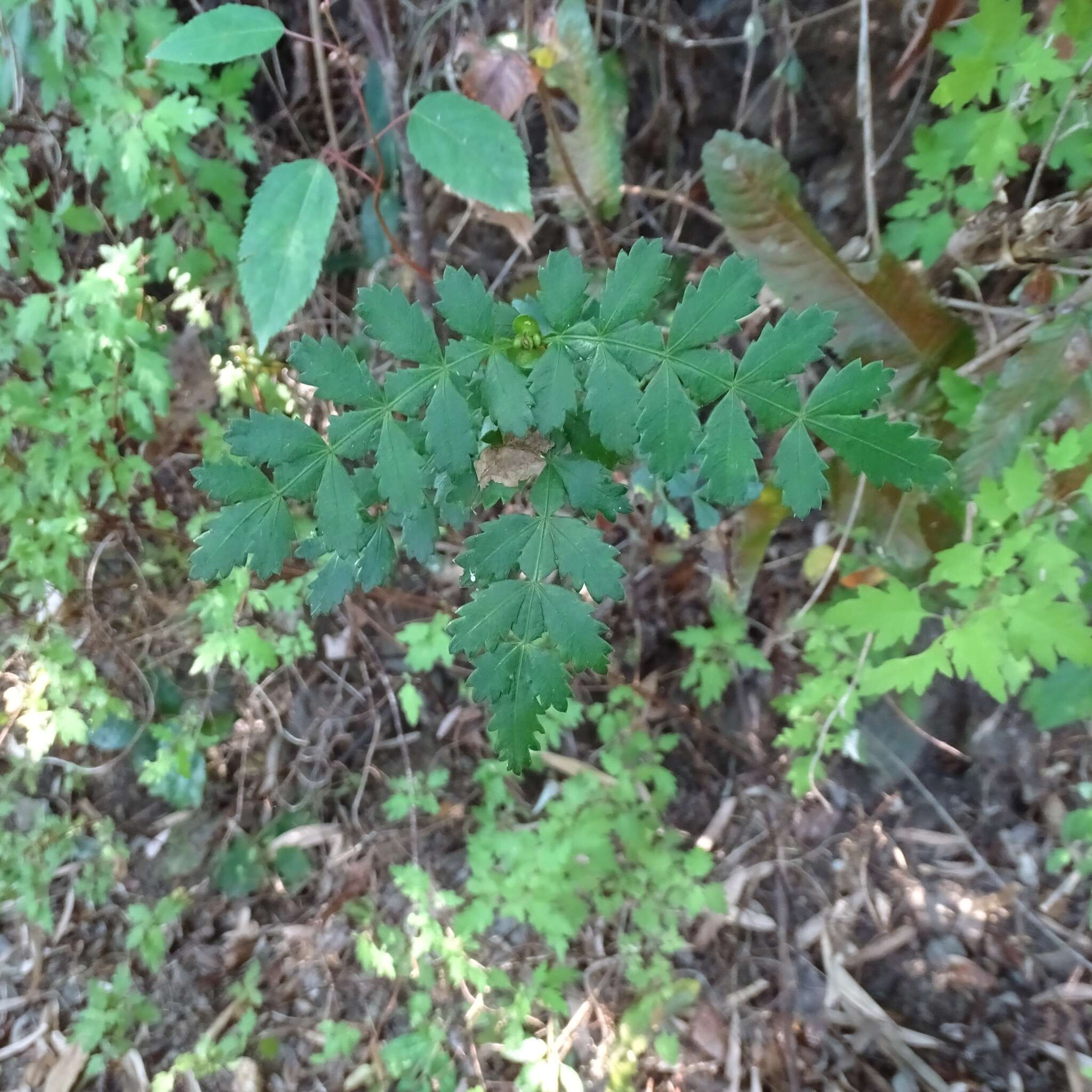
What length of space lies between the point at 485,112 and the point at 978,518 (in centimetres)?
127

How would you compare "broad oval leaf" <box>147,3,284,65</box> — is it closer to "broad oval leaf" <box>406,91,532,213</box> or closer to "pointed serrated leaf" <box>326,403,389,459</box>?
"broad oval leaf" <box>406,91,532,213</box>

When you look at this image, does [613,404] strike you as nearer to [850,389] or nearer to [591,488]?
[591,488]

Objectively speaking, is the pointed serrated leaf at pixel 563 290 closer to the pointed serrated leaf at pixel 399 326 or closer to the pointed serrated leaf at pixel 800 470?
the pointed serrated leaf at pixel 399 326

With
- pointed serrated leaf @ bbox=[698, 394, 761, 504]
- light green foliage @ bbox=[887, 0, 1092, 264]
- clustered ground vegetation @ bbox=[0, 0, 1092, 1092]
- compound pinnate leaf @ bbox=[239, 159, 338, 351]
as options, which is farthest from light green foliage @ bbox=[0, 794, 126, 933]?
light green foliage @ bbox=[887, 0, 1092, 264]

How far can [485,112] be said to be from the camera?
4.68ft

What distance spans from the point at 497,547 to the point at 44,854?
218cm

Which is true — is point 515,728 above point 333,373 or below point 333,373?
below

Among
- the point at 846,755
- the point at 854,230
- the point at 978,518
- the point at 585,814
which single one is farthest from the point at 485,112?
the point at 846,755

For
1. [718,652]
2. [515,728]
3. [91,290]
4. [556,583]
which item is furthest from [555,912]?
[91,290]

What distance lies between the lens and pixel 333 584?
3.13 feet

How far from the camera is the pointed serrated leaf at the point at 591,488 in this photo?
34.7 inches

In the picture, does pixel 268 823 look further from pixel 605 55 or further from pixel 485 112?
pixel 605 55

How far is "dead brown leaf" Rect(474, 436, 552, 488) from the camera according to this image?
0.92 metres

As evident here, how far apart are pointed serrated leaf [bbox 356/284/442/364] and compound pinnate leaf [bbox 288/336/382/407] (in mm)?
45
